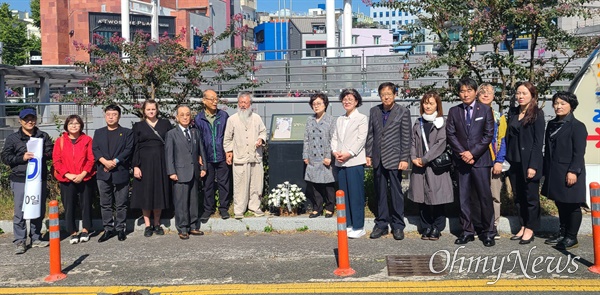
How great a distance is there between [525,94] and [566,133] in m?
0.68

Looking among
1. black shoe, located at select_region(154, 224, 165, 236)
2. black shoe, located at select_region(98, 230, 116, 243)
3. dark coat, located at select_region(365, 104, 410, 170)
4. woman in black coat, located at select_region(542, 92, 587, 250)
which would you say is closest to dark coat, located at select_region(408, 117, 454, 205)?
dark coat, located at select_region(365, 104, 410, 170)

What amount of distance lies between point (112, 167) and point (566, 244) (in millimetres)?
5958

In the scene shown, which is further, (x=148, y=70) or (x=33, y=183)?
(x=148, y=70)

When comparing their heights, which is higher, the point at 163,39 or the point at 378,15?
the point at 378,15

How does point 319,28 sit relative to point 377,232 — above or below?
above

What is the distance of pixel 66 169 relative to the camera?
8250 mm

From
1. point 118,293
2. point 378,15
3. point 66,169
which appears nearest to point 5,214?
point 66,169

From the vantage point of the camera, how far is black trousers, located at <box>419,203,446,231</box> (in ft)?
26.8

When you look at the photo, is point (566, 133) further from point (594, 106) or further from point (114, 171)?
point (114, 171)

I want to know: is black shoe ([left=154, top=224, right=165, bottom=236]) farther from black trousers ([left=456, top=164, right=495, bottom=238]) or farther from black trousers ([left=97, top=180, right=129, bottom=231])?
black trousers ([left=456, top=164, right=495, bottom=238])

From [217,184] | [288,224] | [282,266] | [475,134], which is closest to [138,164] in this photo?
→ [217,184]

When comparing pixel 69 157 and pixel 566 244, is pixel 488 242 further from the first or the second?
pixel 69 157

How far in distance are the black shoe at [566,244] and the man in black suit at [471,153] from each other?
0.78m

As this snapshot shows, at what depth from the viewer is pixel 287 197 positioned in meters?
9.04
